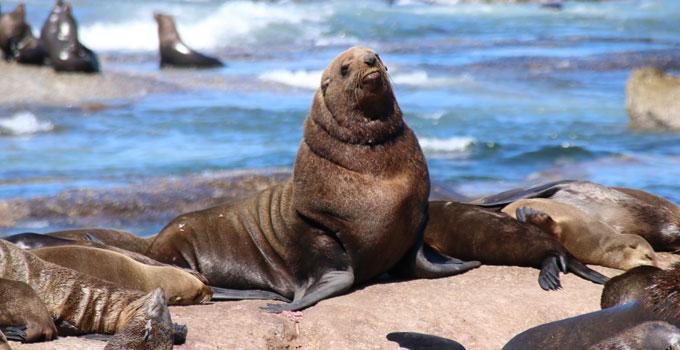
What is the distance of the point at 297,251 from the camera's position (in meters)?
6.82

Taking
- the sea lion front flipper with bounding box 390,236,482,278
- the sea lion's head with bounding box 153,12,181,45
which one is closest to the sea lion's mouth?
the sea lion front flipper with bounding box 390,236,482,278

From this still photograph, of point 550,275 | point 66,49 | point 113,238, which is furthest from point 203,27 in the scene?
point 550,275

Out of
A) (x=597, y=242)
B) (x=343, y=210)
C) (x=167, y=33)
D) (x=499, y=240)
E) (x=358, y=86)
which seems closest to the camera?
(x=343, y=210)

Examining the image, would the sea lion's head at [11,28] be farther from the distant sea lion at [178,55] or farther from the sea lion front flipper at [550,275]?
the sea lion front flipper at [550,275]

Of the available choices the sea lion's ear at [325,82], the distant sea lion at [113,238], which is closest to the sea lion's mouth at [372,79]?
the sea lion's ear at [325,82]

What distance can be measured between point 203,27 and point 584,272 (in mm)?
26645

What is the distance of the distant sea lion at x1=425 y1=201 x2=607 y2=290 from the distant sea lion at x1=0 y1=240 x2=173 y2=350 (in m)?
2.20

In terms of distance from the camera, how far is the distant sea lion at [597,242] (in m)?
7.17

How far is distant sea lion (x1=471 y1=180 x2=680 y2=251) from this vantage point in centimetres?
774

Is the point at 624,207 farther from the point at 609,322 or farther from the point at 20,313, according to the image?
the point at 20,313

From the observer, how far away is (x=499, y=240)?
282 inches

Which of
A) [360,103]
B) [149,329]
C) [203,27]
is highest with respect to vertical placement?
[360,103]

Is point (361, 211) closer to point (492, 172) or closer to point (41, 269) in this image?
point (41, 269)

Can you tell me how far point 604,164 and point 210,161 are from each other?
4.51 metres
